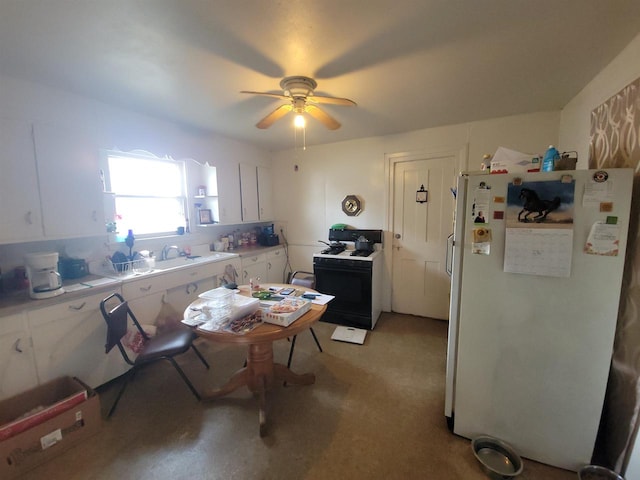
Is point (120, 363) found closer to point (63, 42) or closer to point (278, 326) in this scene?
point (278, 326)

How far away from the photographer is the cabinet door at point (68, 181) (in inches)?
75.2

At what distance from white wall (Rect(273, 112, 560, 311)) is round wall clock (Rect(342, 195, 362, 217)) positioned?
8 centimetres

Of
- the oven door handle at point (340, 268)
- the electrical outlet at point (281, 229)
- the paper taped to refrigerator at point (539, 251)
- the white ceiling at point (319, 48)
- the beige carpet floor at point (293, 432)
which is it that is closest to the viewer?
the white ceiling at point (319, 48)

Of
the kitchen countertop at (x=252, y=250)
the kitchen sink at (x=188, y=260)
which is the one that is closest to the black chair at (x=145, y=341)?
the kitchen sink at (x=188, y=260)

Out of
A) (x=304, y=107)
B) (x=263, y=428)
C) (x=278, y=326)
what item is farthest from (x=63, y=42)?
(x=263, y=428)

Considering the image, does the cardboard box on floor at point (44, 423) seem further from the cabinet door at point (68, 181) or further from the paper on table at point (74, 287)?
the cabinet door at point (68, 181)

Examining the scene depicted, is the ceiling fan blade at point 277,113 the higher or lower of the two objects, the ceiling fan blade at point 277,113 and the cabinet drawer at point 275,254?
the higher

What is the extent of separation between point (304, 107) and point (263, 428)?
2.25 metres

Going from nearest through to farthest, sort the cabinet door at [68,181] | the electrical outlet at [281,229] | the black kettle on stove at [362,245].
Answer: the cabinet door at [68,181] → the black kettle on stove at [362,245] → the electrical outlet at [281,229]

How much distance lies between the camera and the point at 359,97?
219 cm

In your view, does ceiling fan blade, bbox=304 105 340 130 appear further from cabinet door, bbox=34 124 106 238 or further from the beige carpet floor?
the beige carpet floor

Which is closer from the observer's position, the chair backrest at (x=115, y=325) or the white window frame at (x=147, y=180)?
the chair backrest at (x=115, y=325)

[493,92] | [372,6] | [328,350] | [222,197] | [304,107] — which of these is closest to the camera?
[372,6]

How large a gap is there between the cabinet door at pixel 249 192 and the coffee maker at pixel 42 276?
208 centimetres
